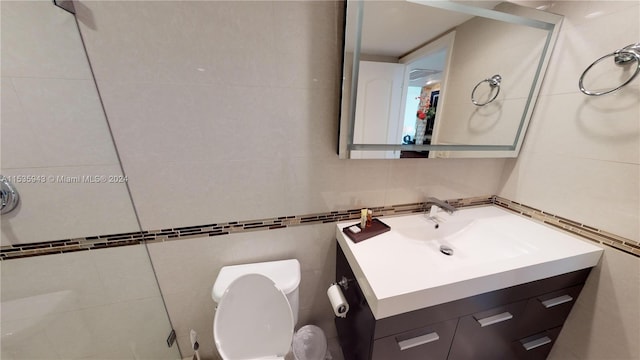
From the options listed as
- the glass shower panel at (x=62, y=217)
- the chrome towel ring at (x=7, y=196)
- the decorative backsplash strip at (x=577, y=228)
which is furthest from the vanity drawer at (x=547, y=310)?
the chrome towel ring at (x=7, y=196)

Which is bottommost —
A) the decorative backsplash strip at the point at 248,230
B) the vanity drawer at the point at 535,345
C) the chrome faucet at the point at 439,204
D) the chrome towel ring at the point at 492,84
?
the vanity drawer at the point at 535,345

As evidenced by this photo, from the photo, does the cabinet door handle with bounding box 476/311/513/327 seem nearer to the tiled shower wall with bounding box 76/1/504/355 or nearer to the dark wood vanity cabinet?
the dark wood vanity cabinet

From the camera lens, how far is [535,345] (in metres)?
0.96

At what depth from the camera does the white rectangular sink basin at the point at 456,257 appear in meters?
0.67

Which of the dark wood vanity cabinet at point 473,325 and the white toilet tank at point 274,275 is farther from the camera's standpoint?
the white toilet tank at point 274,275

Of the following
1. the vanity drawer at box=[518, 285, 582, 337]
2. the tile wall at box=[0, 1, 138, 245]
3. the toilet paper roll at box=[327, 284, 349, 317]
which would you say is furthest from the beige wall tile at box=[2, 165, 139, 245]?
the vanity drawer at box=[518, 285, 582, 337]

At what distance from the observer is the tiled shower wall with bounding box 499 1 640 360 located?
776mm

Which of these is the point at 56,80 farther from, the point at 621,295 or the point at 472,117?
the point at 621,295

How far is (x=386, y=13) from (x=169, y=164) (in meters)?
1.10

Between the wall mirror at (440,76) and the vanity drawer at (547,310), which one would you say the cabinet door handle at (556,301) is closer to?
the vanity drawer at (547,310)

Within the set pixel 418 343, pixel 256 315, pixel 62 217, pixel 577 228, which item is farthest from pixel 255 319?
pixel 577 228

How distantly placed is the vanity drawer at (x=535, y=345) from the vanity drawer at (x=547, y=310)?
0.15 ft

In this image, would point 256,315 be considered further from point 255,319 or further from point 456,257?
point 456,257

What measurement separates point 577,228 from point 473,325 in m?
0.73
